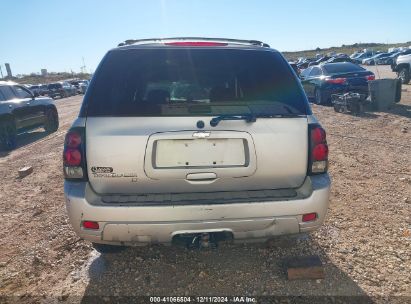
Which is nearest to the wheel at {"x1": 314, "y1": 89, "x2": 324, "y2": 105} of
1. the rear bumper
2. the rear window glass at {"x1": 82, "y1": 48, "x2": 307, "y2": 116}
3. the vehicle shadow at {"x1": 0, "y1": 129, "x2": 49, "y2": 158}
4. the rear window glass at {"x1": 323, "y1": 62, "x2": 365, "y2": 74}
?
the rear window glass at {"x1": 323, "y1": 62, "x2": 365, "y2": 74}

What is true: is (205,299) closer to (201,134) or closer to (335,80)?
(201,134)

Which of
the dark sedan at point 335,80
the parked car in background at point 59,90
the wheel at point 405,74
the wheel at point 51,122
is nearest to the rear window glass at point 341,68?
the dark sedan at point 335,80

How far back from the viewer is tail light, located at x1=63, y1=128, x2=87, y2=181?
2.42 metres

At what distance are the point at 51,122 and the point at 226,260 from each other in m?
10.4

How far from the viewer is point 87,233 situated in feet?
8.12

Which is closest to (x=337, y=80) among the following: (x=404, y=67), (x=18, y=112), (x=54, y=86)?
(x=404, y=67)

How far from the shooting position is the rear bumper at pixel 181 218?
7.69 ft

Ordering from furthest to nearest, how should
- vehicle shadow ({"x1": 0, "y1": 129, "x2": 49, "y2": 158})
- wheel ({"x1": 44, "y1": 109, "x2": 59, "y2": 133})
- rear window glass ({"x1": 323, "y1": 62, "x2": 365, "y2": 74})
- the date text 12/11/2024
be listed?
rear window glass ({"x1": 323, "y1": 62, "x2": 365, "y2": 74}) < wheel ({"x1": 44, "y1": 109, "x2": 59, "y2": 133}) < vehicle shadow ({"x1": 0, "y1": 129, "x2": 49, "y2": 158}) < the date text 12/11/2024

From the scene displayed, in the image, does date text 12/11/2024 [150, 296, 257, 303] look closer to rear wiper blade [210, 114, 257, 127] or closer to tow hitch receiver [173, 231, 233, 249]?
tow hitch receiver [173, 231, 233, 249]

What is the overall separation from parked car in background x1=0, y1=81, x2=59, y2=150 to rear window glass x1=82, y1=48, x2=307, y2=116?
26.8 feet

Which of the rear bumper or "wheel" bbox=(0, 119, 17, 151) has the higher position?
the rear bumper

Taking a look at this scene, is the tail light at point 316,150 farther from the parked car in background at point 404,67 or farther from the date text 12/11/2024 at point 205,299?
the parked car in background at point 404,67

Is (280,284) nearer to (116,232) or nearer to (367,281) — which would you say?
(367,281)

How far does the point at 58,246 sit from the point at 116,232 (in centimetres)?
153
